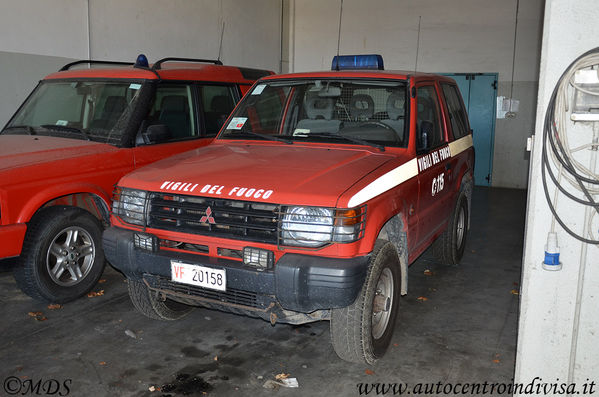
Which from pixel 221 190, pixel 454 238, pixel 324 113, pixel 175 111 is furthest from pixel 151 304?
pixel 454 238

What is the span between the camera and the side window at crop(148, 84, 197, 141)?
5.10 meters

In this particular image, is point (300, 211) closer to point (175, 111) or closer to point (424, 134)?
point (424, 134)

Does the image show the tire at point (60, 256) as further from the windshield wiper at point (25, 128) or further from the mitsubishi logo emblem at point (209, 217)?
the mitsubishi logo emblem at point (209, 217)

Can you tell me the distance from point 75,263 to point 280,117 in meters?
2.16

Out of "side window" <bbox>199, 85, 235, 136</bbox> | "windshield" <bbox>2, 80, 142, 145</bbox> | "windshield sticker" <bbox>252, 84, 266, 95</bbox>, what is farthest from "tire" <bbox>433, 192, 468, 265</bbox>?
"windshield" <bbox>2, 80, 142, 145</bbox>

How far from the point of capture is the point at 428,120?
4.54 meters

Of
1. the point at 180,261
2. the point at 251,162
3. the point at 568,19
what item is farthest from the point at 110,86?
the point at 568,19

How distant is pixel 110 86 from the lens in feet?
16.8

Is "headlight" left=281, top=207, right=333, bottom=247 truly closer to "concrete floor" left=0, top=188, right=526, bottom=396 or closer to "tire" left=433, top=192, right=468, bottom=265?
"concrete floor" left=0, top=188, right=526, bottom=396

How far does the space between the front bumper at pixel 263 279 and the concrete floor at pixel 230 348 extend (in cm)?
47

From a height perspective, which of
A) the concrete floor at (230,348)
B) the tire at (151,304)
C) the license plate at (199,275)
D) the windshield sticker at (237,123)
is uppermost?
the windshield sticker at (237,123)

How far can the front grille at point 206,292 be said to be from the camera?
317 cm

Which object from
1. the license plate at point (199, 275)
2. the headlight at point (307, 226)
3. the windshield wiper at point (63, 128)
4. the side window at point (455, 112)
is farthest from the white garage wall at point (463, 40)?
the license plate at point (199, 275)

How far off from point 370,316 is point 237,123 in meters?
2.11
